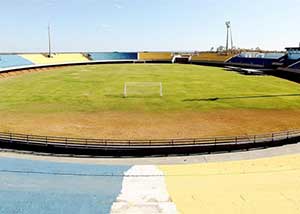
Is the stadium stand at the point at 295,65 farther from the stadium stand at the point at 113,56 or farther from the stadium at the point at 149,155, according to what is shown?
the stadium stand at the point at 113,56

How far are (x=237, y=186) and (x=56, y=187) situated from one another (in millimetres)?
8803

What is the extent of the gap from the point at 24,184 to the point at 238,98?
31.7m

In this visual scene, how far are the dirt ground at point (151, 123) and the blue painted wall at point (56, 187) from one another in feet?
20.0

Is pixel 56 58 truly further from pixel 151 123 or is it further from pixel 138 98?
pixel 151 123

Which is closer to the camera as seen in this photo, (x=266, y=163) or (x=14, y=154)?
(x=266, y=163)

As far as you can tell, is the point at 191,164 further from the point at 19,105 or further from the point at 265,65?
the point at 265,65

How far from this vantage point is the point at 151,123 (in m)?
28.9

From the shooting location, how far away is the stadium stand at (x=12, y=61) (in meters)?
84.8

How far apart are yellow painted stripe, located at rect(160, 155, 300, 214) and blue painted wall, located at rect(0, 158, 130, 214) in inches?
122

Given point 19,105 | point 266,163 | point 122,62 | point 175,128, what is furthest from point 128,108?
point 122,62

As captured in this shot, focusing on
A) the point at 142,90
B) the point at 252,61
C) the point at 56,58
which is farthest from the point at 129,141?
the point at 56,58

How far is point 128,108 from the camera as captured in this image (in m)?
35.2

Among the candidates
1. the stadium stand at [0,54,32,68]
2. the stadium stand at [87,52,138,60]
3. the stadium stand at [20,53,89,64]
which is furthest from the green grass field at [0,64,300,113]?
the stadium stand at [87,52,138,60]

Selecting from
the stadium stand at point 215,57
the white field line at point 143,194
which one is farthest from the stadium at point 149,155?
the stadium stand at point 215,57
